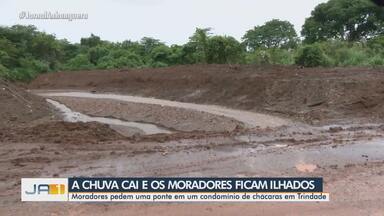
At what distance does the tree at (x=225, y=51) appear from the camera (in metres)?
38.4

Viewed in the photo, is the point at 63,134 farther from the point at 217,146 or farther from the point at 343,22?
the point at 343,22

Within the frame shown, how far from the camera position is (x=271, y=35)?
5444 centimetres

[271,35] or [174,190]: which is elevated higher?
[271,35]

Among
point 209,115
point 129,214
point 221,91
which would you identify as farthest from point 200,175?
point 221,91

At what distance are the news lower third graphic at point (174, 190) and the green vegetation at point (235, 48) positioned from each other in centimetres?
2314

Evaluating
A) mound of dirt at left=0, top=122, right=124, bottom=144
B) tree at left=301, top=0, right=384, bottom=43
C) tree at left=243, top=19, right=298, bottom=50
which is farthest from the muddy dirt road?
tree at left=243, top=19, right=298, bottom=50

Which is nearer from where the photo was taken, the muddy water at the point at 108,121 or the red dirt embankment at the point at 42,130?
→ the red dirt embankment at the point at 42,130

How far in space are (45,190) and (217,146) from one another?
4.88 m

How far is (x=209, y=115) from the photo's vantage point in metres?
20.7

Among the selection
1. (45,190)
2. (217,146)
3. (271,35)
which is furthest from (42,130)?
(271,35)

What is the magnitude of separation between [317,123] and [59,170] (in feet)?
31.9

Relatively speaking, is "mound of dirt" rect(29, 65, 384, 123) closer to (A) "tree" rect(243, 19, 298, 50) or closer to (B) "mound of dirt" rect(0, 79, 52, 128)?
(B) "mound of dirt" rect(0, 79, 52, 128)

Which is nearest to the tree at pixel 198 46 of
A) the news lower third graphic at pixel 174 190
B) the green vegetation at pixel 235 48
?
the green vegetation at pixel 235 48

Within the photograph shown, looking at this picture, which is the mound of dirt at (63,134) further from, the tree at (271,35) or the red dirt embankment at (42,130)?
the tree at (271,35)
